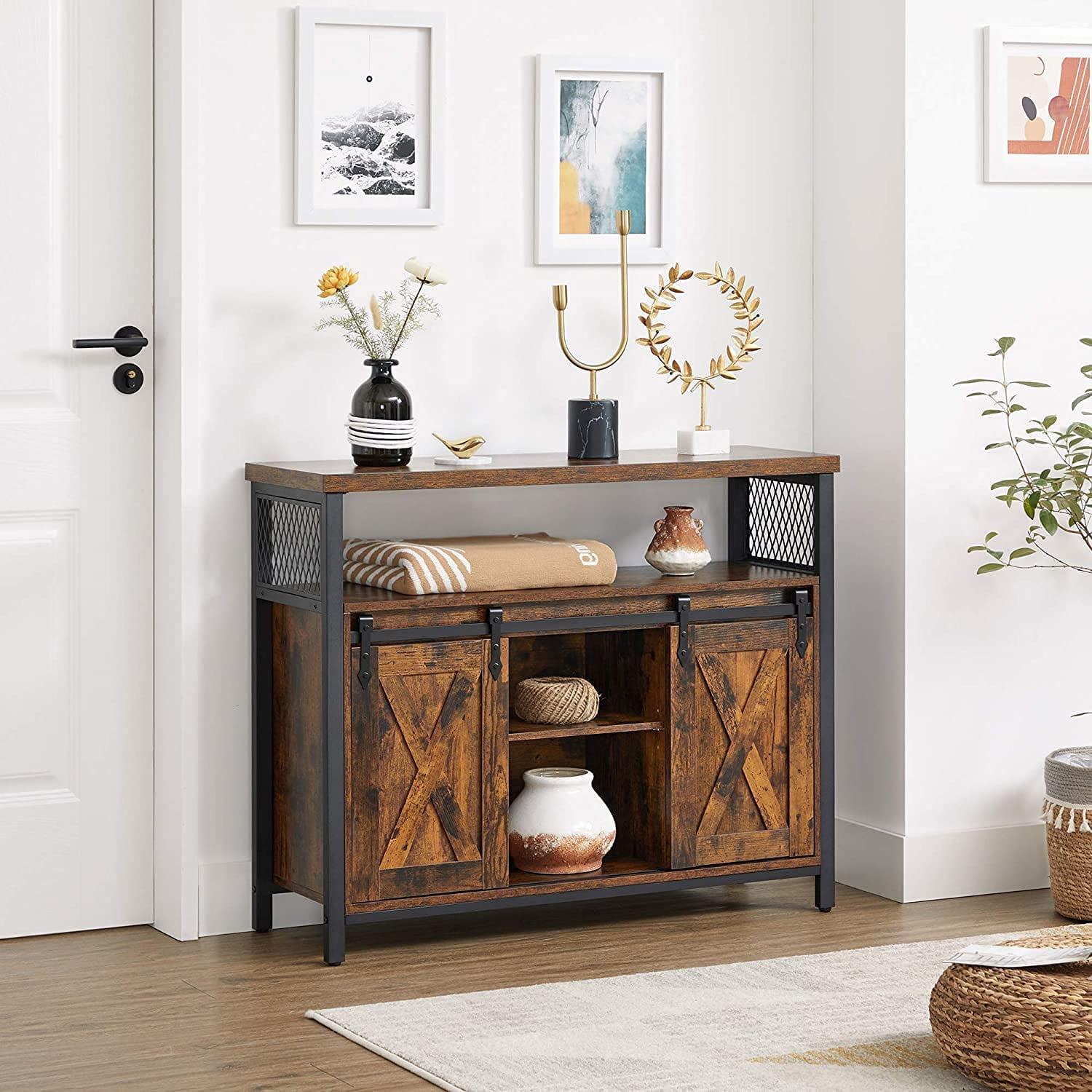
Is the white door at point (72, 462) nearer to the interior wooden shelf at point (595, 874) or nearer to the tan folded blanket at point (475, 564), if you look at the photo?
the tan folded blanket at point (475, 564)

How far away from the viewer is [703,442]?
3881mm

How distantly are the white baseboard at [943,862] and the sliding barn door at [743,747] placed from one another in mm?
262

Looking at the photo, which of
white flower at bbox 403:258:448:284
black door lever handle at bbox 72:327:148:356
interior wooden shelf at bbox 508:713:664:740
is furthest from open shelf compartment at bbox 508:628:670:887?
black door lever handle at bbox 72:327:148:356

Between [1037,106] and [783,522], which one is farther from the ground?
[1037,106]

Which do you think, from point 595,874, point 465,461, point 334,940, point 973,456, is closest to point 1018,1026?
point 595,874

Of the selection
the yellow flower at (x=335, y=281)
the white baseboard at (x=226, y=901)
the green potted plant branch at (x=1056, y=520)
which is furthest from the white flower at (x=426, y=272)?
the white baseboard at (x=226, y=901)

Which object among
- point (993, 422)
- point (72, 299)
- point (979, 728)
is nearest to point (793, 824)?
point (979, 728)

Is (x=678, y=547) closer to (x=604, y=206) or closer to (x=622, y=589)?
(x=622, y=589)

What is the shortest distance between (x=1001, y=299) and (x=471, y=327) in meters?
1.13

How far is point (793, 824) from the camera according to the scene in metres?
3.83

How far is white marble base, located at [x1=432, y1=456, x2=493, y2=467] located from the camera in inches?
142

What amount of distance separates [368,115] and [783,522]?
1.20 metres

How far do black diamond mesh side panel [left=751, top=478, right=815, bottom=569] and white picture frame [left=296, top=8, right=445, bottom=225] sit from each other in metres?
0.91

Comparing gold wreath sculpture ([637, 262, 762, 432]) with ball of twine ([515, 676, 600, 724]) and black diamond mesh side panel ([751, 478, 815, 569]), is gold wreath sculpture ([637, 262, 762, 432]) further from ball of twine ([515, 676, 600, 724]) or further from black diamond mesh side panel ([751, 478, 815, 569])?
ball of twine ([515, 676, 600, 724])
